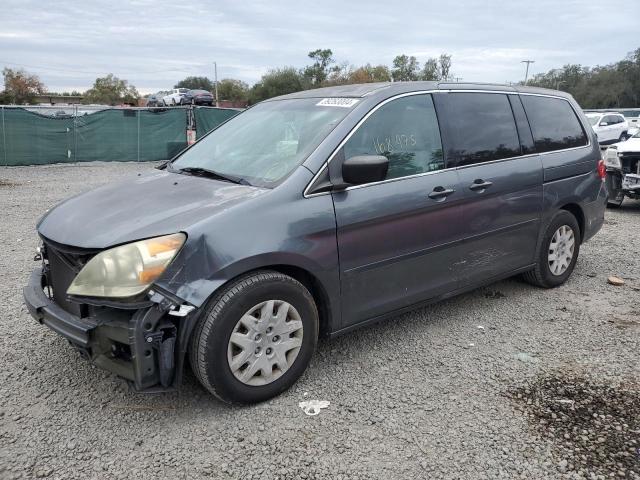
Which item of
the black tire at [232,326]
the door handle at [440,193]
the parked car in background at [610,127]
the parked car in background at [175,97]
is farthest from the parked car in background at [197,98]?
the black tire at [232,326]

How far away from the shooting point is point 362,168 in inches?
125

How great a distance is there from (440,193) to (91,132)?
15621 millimetres

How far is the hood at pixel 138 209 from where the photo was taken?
111 inches

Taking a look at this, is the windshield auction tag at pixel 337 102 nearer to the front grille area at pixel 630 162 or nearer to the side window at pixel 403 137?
the side window at pixel 403 137

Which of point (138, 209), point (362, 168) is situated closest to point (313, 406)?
point (362, 168)

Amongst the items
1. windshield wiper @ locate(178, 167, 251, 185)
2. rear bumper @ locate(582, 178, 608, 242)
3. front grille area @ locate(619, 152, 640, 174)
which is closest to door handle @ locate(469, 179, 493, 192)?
rear bumper @ locate(582, 178, 608, 242)

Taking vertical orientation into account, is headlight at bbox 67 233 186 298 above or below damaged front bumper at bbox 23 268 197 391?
above

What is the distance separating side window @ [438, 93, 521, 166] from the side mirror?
2.93 feet

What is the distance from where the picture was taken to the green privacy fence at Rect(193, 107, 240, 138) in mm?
18720

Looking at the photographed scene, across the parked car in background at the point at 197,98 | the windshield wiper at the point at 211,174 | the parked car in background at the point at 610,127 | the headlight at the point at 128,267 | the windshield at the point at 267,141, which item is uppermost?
the parked car in background at the point at 197,98

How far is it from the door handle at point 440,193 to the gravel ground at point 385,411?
1074mm

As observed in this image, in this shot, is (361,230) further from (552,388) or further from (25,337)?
(25,337)

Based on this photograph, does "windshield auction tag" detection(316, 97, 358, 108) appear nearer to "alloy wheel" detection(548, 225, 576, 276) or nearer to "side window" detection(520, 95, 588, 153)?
"side window" detection(520, 95, 588, 153)

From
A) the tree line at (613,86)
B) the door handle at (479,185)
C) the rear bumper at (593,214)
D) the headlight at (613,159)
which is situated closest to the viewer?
the door handle at (479,185)
